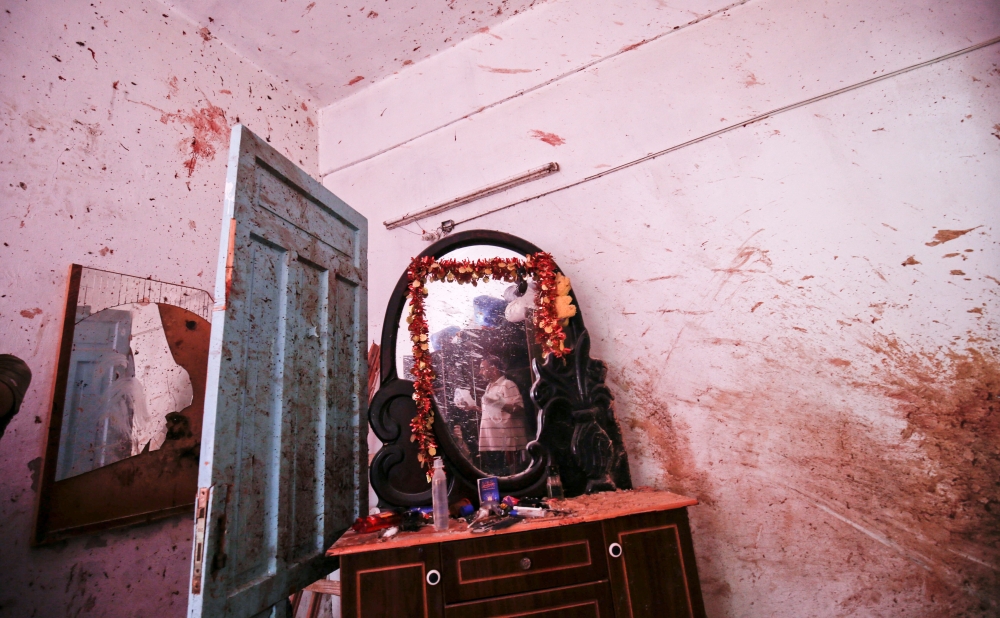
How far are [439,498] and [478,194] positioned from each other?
5.39ft

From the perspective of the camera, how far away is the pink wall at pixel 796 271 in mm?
1789

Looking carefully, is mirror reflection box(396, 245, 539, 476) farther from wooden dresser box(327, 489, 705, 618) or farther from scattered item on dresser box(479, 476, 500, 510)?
wooden dresser box(327, 489, 705, 618)

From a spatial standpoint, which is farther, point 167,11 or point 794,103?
point 167,11

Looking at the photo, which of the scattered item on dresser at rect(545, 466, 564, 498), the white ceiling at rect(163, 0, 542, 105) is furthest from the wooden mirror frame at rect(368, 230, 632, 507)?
the white ceiling at rect(163, 0, 542, 105)

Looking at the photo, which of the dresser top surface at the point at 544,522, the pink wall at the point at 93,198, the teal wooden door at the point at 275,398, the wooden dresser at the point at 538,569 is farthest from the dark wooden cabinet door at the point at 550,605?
the pink wall at the point at 93,198

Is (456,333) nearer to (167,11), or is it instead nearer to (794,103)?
(794,103)

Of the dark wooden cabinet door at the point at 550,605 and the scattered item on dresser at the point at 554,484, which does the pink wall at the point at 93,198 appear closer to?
the dark wooden cabinet door at the point at 550,605

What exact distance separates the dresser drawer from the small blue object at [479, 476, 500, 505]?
213 mm

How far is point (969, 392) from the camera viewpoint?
178cm

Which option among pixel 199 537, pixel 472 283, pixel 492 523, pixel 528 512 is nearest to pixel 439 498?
pixel 492 523

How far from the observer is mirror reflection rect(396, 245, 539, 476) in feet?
6.63

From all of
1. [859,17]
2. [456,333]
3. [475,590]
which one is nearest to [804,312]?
[859,17]

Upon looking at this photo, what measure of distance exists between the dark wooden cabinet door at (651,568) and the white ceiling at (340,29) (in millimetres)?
2813

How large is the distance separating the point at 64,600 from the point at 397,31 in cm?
314
